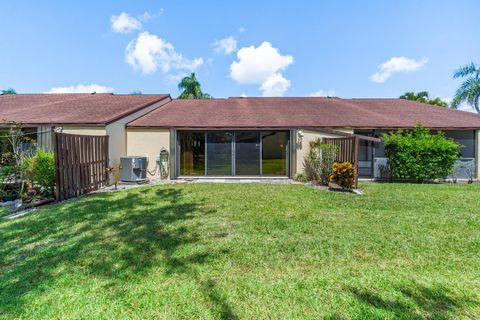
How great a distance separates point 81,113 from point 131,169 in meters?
4.16

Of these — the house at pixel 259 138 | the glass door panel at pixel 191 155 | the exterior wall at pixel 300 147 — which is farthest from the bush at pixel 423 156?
the glass door panel at pixel 191 155

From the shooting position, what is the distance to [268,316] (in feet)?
8.45

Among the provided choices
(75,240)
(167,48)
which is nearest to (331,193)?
(75,240)

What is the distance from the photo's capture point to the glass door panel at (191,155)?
492 inches

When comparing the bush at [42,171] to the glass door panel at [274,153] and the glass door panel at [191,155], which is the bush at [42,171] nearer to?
the glass door panel at [191,155]

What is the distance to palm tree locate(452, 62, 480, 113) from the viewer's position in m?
16.8

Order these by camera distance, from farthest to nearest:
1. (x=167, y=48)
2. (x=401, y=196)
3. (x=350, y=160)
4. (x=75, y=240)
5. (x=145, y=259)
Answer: (x=167, y=48) → (x=350, y=160) → (x=401, y=196) → (x=75, y=240) → (x=145, y=259)

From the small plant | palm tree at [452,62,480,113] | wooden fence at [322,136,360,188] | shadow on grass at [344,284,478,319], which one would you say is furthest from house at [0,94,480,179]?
shadow on grass at [344,284,478,319]

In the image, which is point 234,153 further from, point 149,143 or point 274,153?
point 149,143

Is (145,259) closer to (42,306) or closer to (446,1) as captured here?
(42,306)

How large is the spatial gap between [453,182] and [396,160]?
→ 3091 mm

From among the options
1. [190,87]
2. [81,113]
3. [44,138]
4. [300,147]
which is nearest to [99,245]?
[44,138]

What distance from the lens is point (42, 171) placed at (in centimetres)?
763

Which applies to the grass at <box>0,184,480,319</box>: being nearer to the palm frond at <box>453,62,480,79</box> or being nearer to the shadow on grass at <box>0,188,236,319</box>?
the shadow on grass at <box>0,188,236,319</box>
